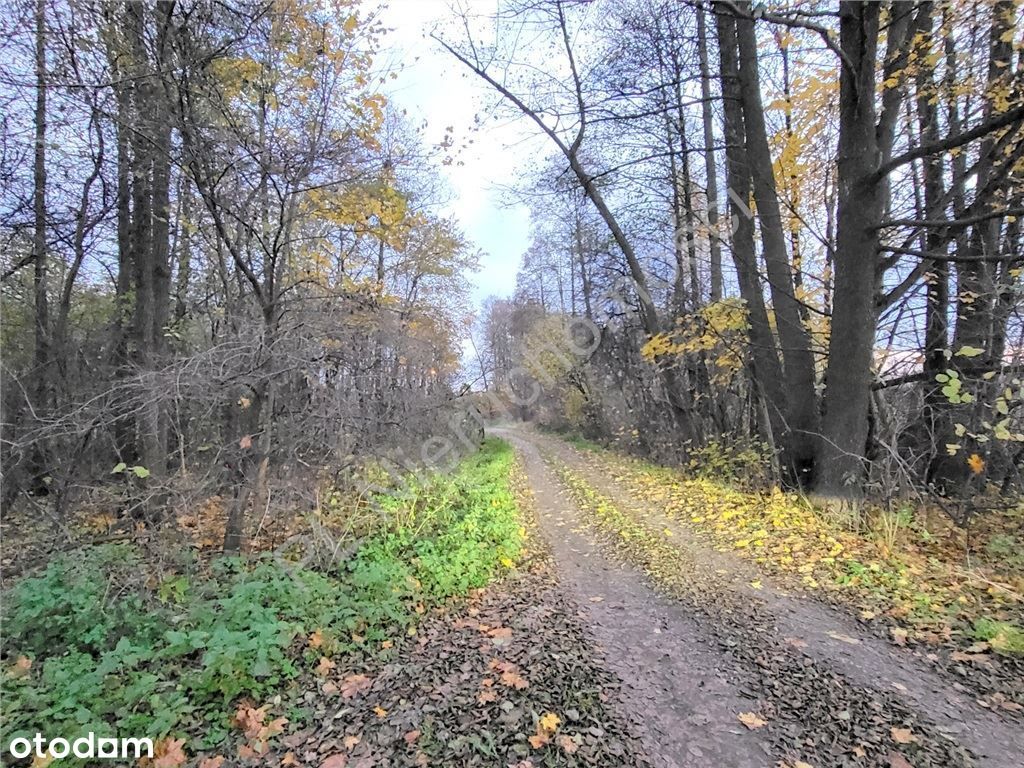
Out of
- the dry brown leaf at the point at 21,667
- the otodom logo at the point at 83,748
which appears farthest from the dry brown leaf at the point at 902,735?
the dry brown leaf at the point at 21,667

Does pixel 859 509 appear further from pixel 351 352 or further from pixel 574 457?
pixel 574 457

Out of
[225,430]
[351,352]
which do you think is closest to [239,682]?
[225,430]

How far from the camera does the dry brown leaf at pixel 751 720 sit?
2.73 metres

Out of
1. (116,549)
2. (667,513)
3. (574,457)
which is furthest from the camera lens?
(574,457)

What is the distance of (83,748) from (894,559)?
6.26 metres

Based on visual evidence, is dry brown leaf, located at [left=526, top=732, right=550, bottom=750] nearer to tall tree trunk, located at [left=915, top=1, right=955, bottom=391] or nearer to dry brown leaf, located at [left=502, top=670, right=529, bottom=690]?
dry brown leaf, located at [left=502, top=670, right=529, bottom=690]

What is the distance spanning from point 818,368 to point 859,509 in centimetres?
479

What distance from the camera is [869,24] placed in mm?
5480

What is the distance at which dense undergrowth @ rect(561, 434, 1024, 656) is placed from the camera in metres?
3.64

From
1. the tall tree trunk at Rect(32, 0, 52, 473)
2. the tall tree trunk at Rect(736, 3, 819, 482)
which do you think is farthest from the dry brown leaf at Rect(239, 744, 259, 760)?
the tall tree trunk at Rect(736, 3, 819, 482)

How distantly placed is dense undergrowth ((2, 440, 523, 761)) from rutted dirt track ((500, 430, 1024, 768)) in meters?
1.69

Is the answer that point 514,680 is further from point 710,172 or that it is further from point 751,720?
point 710,172

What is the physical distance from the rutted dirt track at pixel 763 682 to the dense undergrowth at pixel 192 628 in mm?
1693

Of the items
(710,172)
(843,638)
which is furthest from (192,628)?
(710,172)
